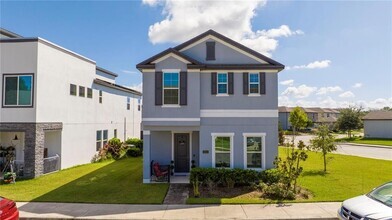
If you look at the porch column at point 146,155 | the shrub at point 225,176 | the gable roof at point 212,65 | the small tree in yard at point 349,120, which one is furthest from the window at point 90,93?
the small tree in yard at point 349,120

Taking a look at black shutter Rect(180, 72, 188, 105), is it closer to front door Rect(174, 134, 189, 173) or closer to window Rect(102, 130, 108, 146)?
front door Rect(174, 134, 189, 173)

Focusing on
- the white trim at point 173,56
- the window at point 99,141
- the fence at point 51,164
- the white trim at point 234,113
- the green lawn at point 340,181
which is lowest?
the green lawn at point 340,181

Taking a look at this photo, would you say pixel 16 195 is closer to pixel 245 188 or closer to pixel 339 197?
pixel 245 188

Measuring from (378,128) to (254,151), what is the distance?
149 feet

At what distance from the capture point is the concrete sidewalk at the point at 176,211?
366 inches

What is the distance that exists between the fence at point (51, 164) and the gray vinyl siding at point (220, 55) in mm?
11309

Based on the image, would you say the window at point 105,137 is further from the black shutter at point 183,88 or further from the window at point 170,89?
the black shutter at point 183,88

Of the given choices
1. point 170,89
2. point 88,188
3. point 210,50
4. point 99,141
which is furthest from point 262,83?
point 99,141

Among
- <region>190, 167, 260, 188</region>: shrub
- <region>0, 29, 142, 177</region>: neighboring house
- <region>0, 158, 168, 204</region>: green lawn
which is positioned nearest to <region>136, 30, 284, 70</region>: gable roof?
<region>190, 167, 260, 188</region>: shrub

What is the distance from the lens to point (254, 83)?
14344 millimetres

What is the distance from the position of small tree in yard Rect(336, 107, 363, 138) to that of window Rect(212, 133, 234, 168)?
44284mm

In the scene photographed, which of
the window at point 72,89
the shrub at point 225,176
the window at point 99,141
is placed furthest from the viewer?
the window at point 99,141

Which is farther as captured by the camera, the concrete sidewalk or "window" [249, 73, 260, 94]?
"window" [249, 73, 260, 94]

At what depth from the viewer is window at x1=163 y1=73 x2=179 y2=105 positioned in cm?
1405
